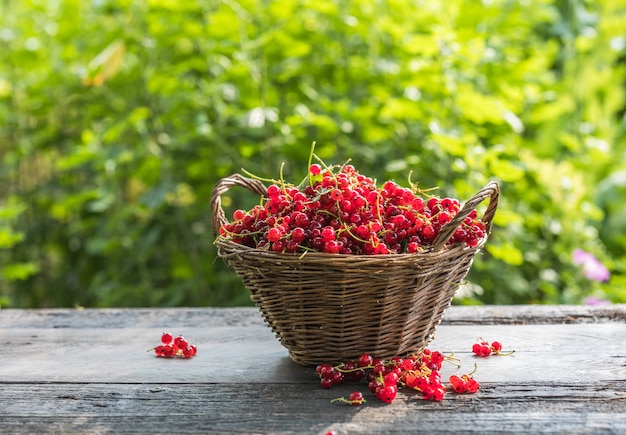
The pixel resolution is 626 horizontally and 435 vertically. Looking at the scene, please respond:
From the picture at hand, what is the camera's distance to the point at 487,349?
1.22m

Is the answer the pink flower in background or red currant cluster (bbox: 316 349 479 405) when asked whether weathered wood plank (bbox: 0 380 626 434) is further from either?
the pink flower in background

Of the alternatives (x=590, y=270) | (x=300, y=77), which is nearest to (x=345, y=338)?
(x=590, y=270)

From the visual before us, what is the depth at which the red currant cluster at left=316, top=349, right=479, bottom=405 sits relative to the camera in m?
1.03

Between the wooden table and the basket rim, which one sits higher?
the basket rim

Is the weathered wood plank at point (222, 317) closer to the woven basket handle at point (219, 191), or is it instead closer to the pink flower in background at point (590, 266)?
the woven basket handle at point (219, 191)

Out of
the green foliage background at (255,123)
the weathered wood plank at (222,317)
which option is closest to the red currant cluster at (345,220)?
the weathered wood plank at (222,317)

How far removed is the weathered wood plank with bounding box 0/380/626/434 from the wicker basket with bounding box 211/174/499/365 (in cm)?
8

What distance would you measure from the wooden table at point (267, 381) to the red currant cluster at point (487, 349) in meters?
0.02

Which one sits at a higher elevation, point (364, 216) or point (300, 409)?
point (364, 216)

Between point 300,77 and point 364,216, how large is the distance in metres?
1.62

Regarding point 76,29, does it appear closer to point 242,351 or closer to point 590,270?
point 242,351

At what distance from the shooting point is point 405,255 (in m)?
1.01

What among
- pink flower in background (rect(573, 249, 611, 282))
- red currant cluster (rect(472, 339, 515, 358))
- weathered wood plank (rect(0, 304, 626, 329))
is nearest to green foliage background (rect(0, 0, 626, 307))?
pink flower in background (rect(573, 249, 611, 282))

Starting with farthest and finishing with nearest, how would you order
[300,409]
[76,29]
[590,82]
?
1. [590,82]
2. [76,29]
3. [300,409]
